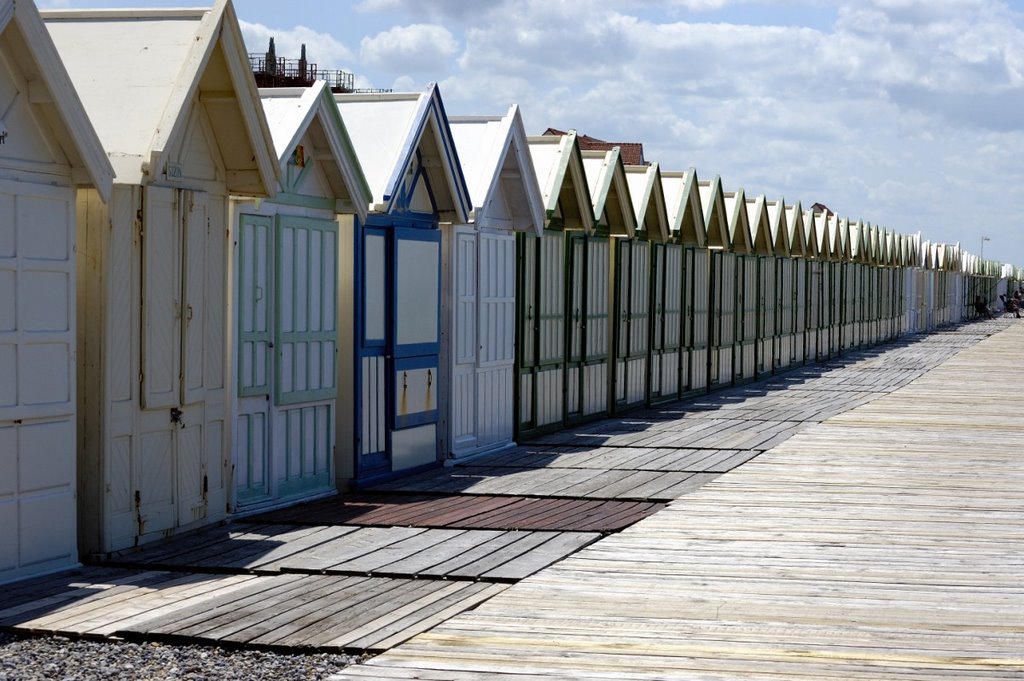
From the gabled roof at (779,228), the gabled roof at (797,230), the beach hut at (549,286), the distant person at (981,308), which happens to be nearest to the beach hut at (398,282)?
the beach hut at (549,286)

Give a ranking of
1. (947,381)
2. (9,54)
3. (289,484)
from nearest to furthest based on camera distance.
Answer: (9,54) → (289,484) → (947,381)

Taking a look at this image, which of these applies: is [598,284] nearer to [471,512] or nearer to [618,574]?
[471,512]

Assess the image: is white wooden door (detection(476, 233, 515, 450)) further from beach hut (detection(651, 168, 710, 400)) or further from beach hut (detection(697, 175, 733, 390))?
beach hut (detection(697, 175, 733, 390))

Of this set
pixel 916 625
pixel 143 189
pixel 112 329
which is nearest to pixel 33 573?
pixel 112 329

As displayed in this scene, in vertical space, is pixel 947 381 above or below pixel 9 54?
below

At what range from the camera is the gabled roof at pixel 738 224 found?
80.4ft

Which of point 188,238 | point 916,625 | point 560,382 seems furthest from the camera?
point 560,382

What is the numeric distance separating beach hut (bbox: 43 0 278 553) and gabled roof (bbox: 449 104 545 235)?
481cm

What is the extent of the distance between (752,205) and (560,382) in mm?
10833

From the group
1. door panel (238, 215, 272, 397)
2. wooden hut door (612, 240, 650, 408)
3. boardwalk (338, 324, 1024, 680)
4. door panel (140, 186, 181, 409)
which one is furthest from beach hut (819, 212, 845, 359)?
door panel (140, 186, 181, 409)

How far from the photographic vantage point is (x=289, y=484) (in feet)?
36.4

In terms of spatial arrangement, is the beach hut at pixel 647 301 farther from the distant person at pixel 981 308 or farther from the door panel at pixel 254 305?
the distant person at pixel 981 308

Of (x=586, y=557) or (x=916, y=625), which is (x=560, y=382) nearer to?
(x=586, y=557)

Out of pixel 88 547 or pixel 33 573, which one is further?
pixel 88 547
